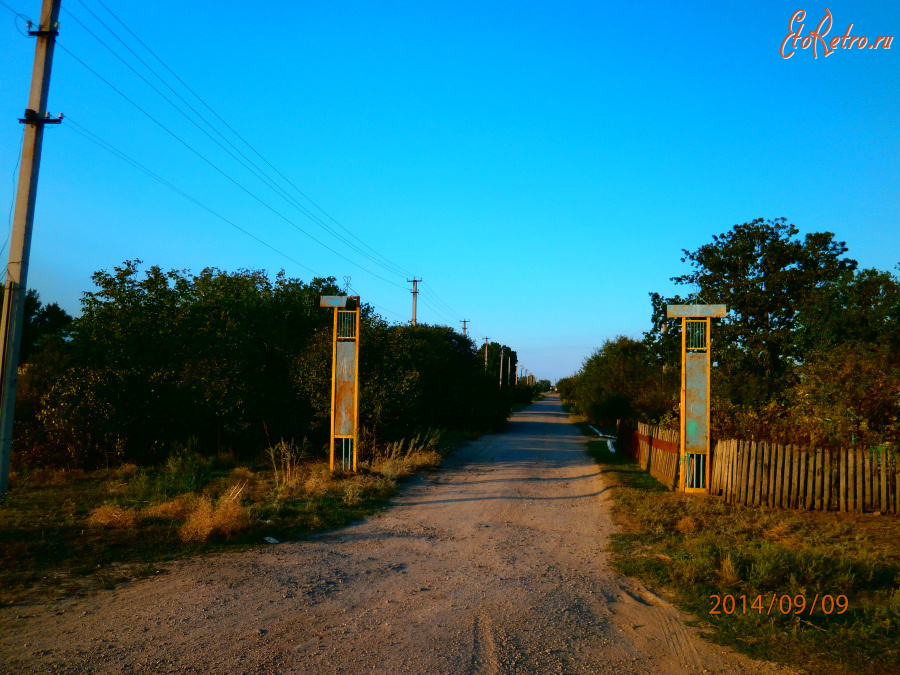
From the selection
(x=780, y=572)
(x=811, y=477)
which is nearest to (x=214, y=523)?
(x=780, y=572)

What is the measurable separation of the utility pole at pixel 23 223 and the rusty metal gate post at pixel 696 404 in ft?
38.4

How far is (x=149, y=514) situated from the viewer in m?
9.07

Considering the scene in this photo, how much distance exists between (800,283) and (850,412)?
14.4 m

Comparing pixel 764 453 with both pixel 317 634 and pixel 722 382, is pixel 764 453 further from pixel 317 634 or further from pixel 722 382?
pixel 722 382

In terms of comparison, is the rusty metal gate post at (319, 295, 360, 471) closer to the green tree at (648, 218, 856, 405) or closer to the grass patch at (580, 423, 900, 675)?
the grass patch at (580, 423, 900, 675)

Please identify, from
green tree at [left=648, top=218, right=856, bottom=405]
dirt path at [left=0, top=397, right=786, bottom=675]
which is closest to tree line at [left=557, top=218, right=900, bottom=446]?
green tree at [left=648, top=218, right=856, bottom=405]

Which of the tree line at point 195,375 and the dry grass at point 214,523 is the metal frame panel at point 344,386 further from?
the dry grass at point 214,523

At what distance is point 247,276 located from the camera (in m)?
20.9

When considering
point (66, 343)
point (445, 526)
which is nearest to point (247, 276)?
point (66, 343)

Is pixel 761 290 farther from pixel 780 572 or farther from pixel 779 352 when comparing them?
pixel 780 572

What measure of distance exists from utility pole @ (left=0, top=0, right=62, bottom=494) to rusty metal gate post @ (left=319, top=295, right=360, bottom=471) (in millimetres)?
5882

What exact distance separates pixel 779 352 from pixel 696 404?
13.8m
